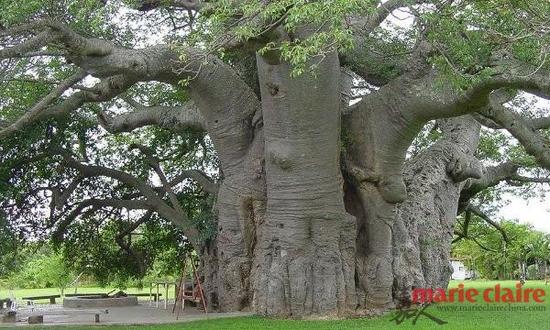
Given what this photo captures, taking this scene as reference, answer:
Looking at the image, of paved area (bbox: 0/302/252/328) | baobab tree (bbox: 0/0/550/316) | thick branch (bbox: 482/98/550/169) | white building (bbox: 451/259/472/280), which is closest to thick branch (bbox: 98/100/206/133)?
baobab tree (bbox: 0/0/550/316)

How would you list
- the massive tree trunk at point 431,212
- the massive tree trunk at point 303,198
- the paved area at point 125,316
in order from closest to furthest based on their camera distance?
the massive tree trunk at point 303,198
the paved area at point 125,316
the massive tree trunk at point 431,212

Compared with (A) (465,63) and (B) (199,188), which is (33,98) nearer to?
(B) (199,188)

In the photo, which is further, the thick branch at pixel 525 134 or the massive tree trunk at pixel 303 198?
the massive tree trunk at pixel 303 198

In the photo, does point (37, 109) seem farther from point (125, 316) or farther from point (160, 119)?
point (125, 316)

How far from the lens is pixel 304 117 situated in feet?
29.1

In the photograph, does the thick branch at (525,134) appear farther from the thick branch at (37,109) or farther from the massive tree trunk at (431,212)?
the thick branch at (37,109)

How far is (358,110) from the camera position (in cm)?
1002

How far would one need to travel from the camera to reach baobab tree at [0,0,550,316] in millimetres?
7051

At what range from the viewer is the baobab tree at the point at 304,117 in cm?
705

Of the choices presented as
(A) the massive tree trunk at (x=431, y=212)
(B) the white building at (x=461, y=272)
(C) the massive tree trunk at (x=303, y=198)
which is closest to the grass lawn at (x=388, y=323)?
(C) the massive tree trunk at (x=303, y=198)

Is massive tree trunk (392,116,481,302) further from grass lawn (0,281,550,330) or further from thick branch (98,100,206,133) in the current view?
thick branch (98,100,206,133)

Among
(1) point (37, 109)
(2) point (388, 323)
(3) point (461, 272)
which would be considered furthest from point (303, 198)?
(3) point (461, 272)

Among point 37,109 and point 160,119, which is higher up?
point 160,119

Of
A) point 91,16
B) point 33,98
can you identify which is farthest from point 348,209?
point 33,98
